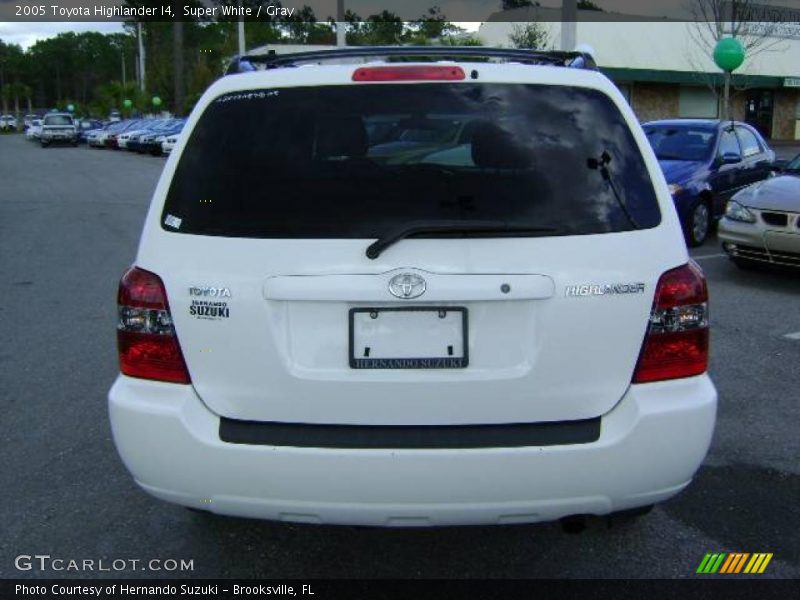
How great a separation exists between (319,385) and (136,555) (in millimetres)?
1264

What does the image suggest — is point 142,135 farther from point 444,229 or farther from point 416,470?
point 416,470

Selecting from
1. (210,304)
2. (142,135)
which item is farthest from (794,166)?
(142,135)

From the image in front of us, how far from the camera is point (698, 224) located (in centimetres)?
1073

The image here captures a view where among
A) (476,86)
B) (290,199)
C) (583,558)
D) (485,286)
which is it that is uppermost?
(476,86)

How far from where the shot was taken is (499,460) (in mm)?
2535

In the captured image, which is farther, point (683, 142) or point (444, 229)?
point (683, 142)

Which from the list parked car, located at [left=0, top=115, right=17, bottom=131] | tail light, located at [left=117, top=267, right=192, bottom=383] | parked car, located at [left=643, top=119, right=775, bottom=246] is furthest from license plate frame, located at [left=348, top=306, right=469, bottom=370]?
parked car, located at [left=0, top=115, right=17, bottom=131]

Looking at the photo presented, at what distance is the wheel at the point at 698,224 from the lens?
34.7 ft

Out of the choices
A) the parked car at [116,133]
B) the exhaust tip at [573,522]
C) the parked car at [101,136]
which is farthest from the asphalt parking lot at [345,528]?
the parked car at [101,136]

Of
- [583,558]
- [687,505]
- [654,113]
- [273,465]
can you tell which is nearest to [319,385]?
[273,465]

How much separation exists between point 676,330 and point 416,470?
3.09 feet

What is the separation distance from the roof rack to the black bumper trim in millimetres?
1377

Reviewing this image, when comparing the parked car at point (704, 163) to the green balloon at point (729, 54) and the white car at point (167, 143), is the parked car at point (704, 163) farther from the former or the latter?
the white car at point (167, 143)

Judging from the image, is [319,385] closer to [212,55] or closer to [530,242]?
[530,242]
